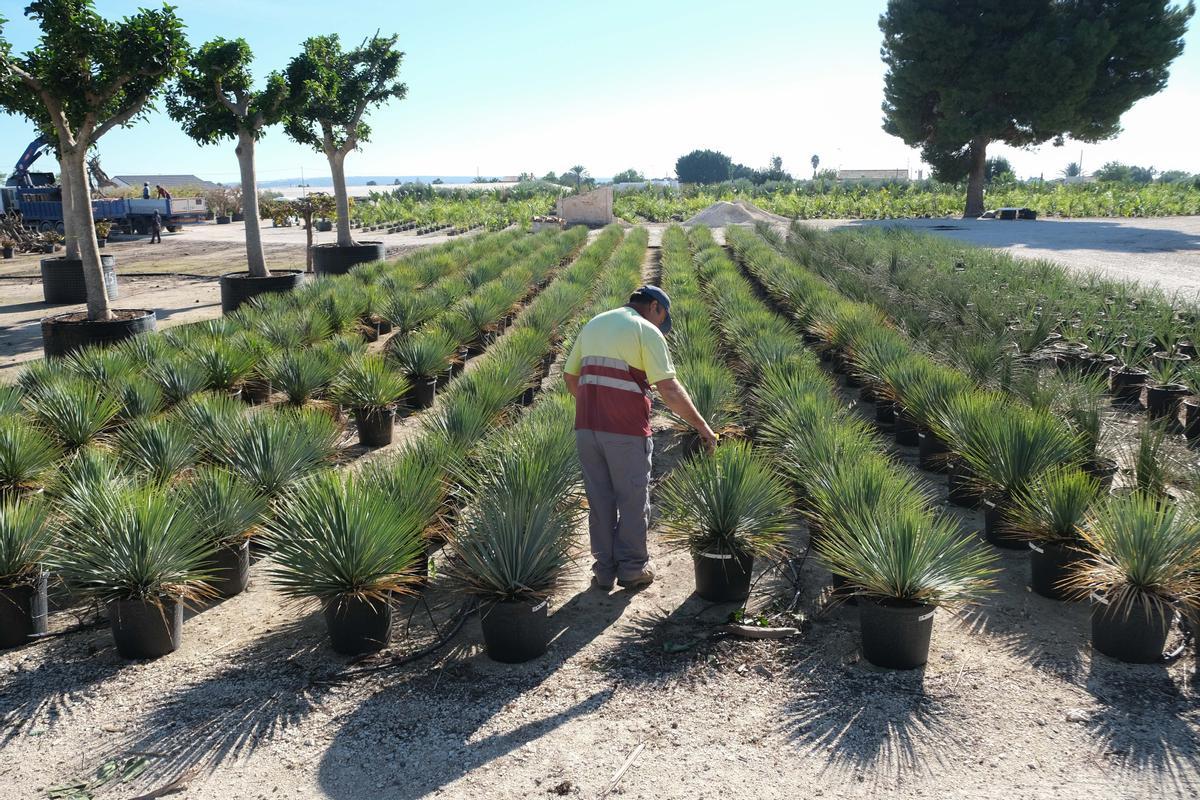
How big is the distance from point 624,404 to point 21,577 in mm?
2652

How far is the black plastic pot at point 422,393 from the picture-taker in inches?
296

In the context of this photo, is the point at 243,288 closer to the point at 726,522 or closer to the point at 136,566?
the point at 136,566

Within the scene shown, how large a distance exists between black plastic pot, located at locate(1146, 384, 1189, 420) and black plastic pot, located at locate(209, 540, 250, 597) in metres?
6.72

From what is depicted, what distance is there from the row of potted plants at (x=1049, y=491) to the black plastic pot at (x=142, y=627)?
374cm

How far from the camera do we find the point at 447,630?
3703 millimetres

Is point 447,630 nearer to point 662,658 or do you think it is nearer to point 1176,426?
A: point 662,658

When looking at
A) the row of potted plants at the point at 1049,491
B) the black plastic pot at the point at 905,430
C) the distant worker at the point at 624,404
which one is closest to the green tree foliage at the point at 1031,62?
the row of potted plants at the point at 1049,491

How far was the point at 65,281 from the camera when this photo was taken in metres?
13.3

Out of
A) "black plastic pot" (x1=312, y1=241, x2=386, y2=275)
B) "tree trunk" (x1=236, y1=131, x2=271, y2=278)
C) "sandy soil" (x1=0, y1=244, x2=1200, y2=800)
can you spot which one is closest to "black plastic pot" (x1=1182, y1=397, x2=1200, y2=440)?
"sandy soil" (x1=0, y1=244, x2=1200, y2=800)

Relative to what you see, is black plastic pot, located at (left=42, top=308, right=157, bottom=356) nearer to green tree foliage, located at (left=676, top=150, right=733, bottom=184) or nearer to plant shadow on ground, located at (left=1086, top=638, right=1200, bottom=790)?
plant shadow on ground, located at (left=1086, top=638, right=1200, bottom=790)

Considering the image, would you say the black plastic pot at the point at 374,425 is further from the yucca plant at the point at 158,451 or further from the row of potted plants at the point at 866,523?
the row of potted plants at the point at 866,523

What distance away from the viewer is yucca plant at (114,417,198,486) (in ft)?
15.4

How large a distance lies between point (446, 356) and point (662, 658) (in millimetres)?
5041

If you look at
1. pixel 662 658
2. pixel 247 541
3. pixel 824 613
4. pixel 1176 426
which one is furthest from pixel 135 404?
pixel 1176 426
